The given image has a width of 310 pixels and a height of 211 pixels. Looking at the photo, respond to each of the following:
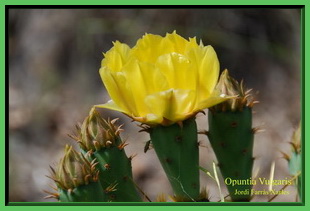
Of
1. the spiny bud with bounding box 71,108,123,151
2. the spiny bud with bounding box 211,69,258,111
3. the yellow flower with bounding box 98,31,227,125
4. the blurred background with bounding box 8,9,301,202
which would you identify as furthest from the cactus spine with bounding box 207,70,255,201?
the blurred background with bounding box 8,9,301,202

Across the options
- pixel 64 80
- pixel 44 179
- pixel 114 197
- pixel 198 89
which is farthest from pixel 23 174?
pixel 198 89

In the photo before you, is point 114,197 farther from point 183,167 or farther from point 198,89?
point 198,89

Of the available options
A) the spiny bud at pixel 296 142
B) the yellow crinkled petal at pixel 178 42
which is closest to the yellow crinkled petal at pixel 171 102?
the yellow crinkled petal at pixel 178 42

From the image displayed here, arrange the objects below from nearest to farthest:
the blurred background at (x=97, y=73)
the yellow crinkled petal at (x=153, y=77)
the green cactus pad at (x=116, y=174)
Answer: the yellow crinkled petal at (x=153, y=77)
the green cactus pad at (x=116, y=174)
the blurred background at (x=97, y=73)

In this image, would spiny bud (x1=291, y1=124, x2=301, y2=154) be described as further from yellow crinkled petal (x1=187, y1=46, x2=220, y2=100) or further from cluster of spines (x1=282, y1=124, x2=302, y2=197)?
yellow crinkled petal (x1=187, y1=46, x2=220, y2=100)

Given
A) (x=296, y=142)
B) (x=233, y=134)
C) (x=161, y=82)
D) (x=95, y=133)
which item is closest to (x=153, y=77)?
(x=161, y=82)

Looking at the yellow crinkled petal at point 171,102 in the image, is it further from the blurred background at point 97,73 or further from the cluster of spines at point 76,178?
the blurred background at point 97,73

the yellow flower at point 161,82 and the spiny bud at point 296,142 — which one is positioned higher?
the yellow flower at point 161,82
